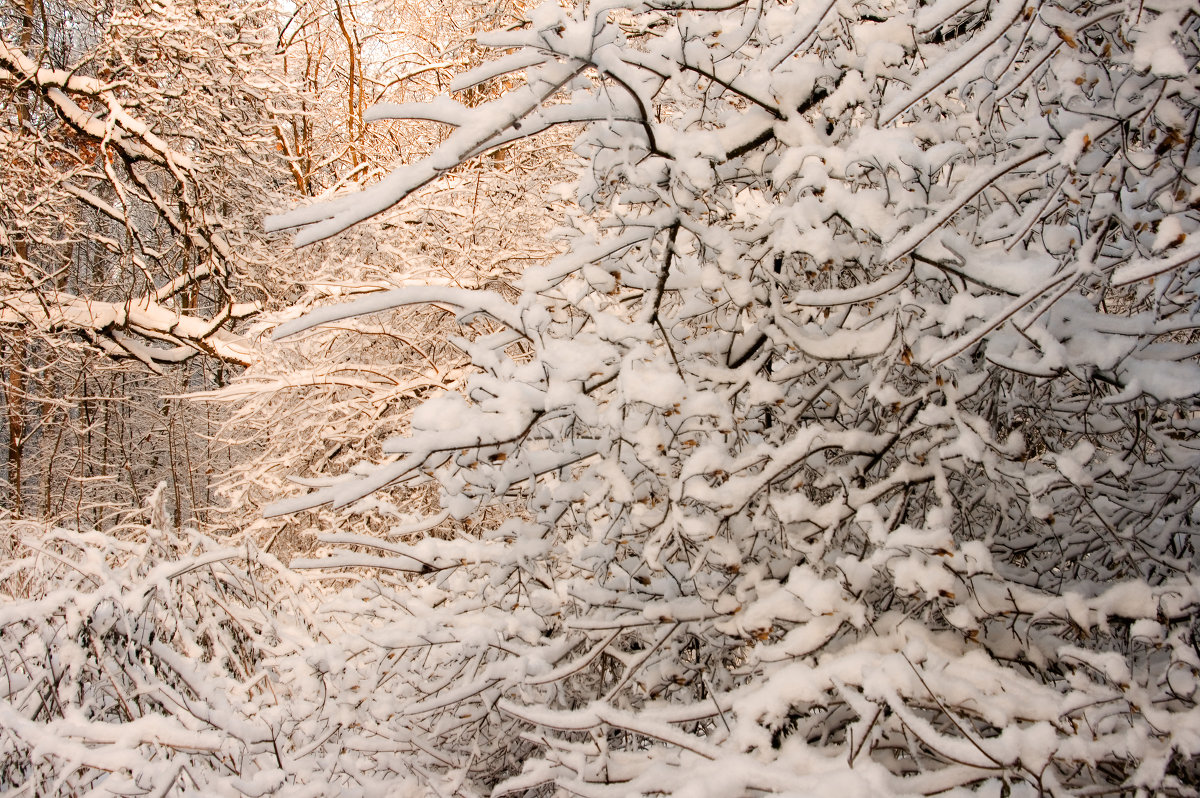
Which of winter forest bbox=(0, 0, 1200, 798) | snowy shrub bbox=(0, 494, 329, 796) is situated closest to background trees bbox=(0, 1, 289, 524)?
snowy shrub bbox=(0, 494, 329, 796)

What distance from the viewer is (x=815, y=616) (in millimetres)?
1895

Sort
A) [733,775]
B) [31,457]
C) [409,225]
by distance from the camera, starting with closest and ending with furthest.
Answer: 1. [733,775]
2. [409,225]
3. [31,457]

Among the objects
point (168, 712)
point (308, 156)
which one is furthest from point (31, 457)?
point (168, 712)

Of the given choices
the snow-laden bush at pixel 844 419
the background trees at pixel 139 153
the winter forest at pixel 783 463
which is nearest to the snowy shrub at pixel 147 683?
the winter forest at pixel 783 463

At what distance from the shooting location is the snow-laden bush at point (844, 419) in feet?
5.11

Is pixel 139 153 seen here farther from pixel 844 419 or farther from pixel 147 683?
pixel 844 419

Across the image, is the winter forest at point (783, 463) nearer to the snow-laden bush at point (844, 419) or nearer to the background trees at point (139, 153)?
the snow-laden bush at point (844, 419)

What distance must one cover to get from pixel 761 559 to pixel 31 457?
16919mm

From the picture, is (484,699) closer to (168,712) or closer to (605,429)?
(605,429)

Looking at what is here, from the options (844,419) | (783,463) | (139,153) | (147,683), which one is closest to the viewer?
(783,463)

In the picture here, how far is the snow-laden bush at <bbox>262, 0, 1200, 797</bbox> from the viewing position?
5.11 feet

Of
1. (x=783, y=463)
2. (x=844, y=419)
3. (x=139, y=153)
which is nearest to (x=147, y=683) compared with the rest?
(x=783, y=463)

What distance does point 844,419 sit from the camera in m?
2.30

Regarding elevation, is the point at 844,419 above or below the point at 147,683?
above
